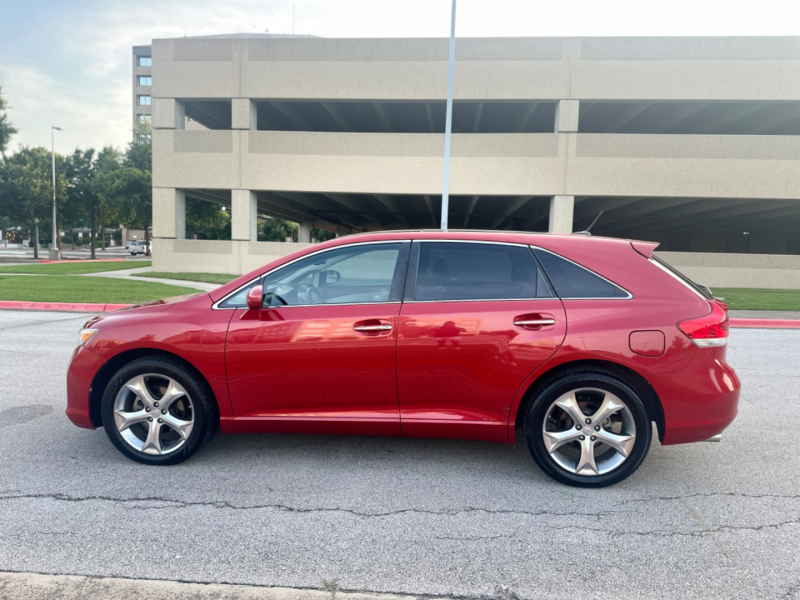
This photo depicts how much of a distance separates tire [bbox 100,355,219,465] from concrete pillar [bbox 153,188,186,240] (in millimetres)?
20124

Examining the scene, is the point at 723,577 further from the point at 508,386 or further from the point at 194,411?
Answer: the point at 194,411

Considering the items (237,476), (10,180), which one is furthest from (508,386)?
(10,180)

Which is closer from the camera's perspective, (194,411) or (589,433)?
(589,433)

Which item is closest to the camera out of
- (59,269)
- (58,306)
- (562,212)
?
(58,306)

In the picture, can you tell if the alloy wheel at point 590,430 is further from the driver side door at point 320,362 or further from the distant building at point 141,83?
the distant building at point 141,83

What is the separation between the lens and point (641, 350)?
10.7 feet

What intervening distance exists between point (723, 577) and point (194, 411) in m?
3.21

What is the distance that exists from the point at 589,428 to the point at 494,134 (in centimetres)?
1793

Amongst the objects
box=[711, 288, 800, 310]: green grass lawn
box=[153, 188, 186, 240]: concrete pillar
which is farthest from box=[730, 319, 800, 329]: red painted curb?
box=[153, 188, 186, 240]: concrete pillar

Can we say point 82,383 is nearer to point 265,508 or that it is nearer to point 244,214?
point 265,508

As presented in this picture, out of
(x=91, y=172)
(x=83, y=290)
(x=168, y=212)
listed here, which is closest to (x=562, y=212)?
(x=168, y=212)

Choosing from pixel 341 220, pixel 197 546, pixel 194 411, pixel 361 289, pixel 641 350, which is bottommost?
pixel 197 546

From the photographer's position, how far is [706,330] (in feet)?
10.7

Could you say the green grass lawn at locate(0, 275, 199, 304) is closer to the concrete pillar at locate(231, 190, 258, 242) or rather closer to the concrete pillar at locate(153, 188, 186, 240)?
the concrete pillar at locate(153, 188, 186, 240)
